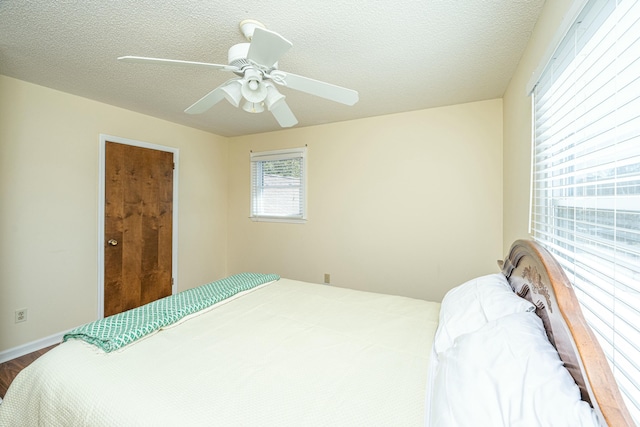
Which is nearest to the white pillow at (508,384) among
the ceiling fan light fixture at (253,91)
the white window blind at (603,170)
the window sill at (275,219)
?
the white window blind at (603,170)

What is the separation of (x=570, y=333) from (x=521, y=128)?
5.61ft

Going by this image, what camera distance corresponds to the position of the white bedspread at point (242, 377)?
0.95m

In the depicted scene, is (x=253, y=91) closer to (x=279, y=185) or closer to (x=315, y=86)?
(x=315, y=86)

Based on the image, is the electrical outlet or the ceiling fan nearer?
the ceiling fan

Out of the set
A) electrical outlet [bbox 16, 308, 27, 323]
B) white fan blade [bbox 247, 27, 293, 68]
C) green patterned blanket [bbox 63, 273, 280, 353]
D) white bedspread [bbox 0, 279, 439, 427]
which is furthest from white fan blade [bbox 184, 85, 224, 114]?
electrical outlet [bbox 16, 308, 27, 323]

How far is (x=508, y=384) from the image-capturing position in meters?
0.74

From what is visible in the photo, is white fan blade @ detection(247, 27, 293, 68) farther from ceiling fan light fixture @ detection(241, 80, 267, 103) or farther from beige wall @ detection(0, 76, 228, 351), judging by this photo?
beige wall @ detection(0, 76, 228, 351)

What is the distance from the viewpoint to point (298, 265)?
151 inches

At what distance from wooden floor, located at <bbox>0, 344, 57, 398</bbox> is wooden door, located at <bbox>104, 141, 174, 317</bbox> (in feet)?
2.09

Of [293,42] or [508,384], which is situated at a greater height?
[293,42]

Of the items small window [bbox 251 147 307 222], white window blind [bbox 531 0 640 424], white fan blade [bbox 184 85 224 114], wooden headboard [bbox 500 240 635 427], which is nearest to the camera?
wooden headboard [bbox 500 240 635 427]

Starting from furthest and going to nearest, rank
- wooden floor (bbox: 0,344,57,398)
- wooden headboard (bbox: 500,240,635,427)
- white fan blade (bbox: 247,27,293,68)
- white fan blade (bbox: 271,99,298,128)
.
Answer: wooden floor (bbox: 0,344,57,398), white fan blade (bbox: 271,99,298,128), white fan blade (bbox: 247,27,293,68), wooden headboard (bbox: 500,240,635,427)

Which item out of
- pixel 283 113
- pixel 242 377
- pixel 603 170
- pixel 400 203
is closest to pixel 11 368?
pixel 242 377

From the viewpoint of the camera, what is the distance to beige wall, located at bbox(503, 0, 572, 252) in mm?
1410
